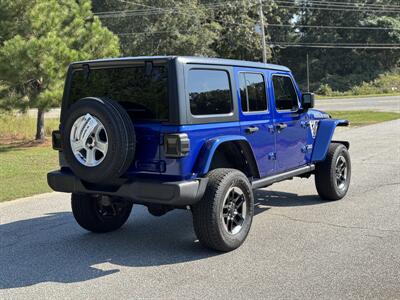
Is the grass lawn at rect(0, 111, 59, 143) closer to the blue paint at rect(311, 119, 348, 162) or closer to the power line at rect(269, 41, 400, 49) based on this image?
the blue paint at rect(311, 119, 348, 162)

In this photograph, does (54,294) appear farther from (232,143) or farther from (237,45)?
(237,45)

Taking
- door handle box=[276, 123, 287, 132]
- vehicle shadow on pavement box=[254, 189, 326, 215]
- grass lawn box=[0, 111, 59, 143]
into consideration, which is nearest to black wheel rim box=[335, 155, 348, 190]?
vehicle shadow on pavement box=[254, 189, 326, 215]

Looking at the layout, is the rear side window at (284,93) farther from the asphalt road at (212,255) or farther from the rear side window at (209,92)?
the asphalt road at (212,255)

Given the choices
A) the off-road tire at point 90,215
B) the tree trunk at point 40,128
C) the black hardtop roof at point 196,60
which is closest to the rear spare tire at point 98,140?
the black hardtop roof at point 196,60

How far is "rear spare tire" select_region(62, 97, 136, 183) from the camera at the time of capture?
15.8 feet

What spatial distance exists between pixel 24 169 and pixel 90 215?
228 inches

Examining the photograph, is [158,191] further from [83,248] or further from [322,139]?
[322,139]

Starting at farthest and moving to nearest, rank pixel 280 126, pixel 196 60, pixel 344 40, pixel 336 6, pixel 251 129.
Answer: pixel 336 6
pixel 344 40
pixel 280 126
pixel 251 129
pixel 196 60

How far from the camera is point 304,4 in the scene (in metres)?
67.6

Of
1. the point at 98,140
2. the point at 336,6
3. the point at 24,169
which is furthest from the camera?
the point at 336,6

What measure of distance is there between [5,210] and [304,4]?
65370 millimetres

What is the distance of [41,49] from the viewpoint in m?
14.5

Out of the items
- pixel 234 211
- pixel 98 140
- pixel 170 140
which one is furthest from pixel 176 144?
pixel 234 211

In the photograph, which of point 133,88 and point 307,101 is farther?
point 307,101
